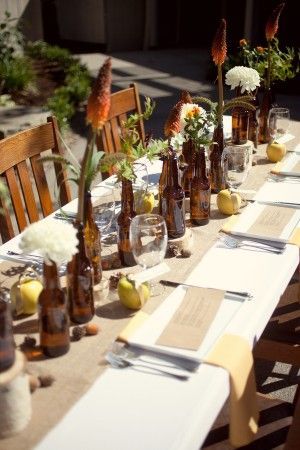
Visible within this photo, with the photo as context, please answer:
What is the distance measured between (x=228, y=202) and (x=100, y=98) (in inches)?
36.0

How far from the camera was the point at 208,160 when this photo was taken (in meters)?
2.39

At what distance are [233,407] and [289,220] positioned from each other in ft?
2.74

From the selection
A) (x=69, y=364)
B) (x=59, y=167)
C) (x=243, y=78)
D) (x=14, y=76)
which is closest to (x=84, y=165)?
(x=69, y=364)

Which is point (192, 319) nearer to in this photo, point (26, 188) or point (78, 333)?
point (78, 333)

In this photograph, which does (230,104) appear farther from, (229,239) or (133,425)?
(133,425)

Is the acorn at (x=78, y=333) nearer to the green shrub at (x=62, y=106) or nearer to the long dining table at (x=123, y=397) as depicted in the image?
the long dining table at (x=123, y=397)

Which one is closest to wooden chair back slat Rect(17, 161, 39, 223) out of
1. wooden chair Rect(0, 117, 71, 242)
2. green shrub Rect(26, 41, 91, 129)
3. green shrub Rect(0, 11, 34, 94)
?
wooden chair Rect(0, 117, 71, 242)

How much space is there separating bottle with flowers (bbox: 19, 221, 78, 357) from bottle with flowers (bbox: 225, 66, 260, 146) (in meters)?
1.28

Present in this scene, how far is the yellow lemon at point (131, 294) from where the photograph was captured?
150 cm

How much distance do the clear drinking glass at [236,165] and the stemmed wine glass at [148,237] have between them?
704 mm

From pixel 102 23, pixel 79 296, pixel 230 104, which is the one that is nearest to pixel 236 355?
pixel 79 296

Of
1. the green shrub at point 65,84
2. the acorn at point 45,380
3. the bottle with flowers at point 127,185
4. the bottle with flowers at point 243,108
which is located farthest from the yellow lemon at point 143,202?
the green shrub at point 65,84

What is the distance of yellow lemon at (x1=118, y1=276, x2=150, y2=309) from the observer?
1497mm

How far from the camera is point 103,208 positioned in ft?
6.68
